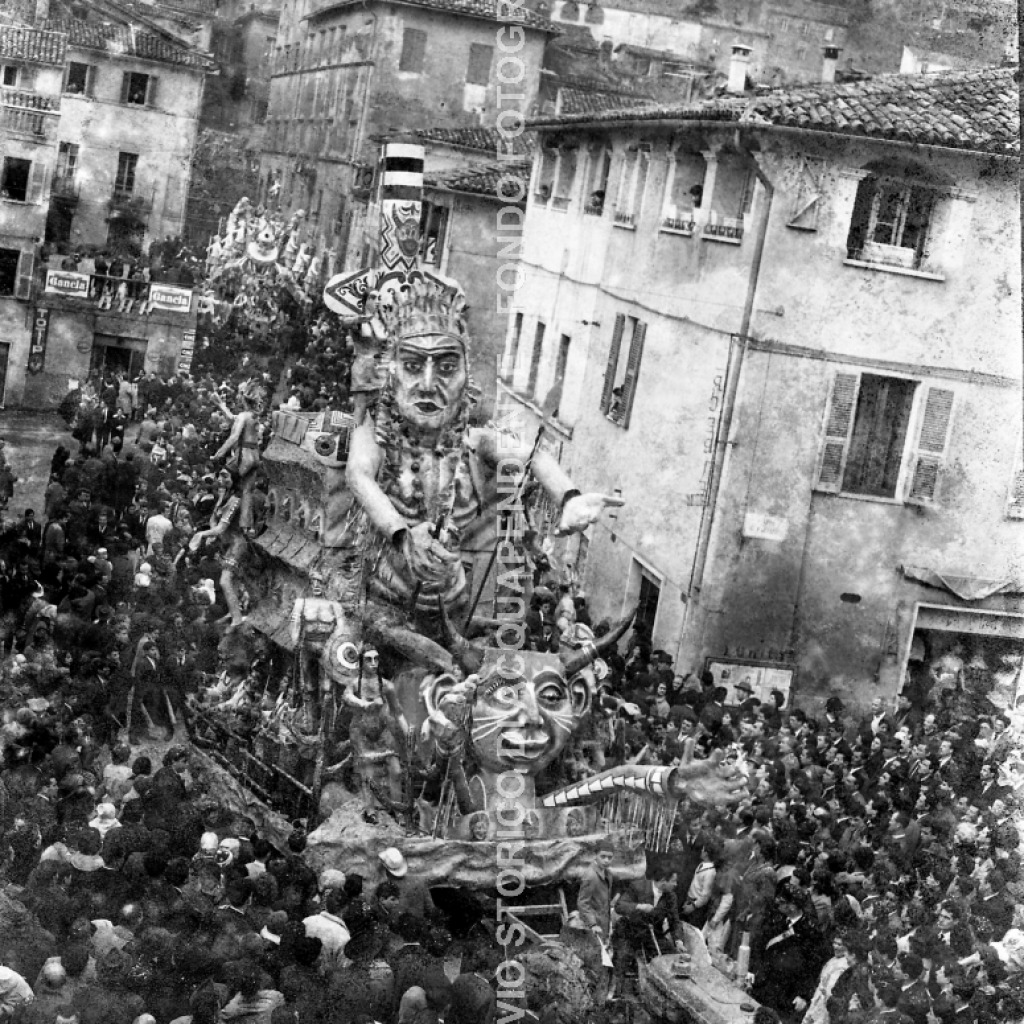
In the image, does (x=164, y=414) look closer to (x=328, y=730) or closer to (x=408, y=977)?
(x=328, y=730)

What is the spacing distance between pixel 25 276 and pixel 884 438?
19.9 m

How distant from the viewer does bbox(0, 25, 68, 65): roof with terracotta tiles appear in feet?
121

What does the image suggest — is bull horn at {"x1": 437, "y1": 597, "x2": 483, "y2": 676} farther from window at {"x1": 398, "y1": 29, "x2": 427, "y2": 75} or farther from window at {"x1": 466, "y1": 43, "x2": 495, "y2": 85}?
window at {"x1": 398, "y1": 29, "x2": 427, "y2": 75}

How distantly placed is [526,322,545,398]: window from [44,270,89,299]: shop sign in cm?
990

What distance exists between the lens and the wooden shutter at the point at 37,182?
38344 millimetres

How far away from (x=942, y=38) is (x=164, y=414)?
1394 cm

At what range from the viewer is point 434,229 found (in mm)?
42125

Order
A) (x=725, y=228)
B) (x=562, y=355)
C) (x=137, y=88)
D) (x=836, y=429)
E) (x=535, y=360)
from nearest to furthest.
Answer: (x=836, y=429) → (x=725, y=228) → (x=562, y=355) → (x=535, y=360) → (x=137, y=88)

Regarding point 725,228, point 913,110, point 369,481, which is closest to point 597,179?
point 725,228

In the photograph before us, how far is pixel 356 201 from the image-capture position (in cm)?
5231

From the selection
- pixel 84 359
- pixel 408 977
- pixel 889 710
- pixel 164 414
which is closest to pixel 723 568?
pixel 889 710

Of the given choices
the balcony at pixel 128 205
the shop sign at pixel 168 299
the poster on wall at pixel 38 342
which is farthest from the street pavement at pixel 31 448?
the balcony at pixel 128 205

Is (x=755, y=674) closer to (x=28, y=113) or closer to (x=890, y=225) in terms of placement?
(x=890, y=225)

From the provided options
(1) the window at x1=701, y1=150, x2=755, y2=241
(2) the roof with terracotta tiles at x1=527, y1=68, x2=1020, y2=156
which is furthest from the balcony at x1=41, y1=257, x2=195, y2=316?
(2) the roof with terracotta tiles at x1=527, y1=68, x2=1020, y2=156
